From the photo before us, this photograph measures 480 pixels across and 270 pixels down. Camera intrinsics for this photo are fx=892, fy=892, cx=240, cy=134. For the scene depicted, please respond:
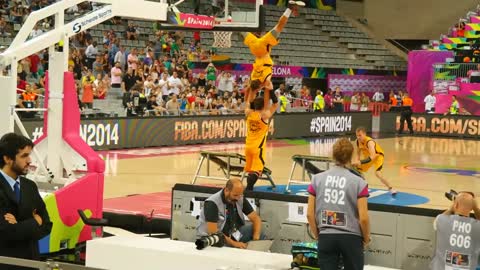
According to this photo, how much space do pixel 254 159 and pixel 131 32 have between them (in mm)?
19281

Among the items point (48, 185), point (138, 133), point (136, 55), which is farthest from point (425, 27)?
point (48, 185)

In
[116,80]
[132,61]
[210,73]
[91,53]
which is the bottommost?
[116,80]

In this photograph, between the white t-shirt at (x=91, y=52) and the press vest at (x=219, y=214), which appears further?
the white t-shirt at (x=91, y=52)

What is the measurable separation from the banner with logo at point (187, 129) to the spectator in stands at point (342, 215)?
15572 millimetres

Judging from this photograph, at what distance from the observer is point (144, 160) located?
22.3 meters

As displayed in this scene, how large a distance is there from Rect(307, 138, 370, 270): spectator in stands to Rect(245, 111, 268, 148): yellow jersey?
26.9 feet

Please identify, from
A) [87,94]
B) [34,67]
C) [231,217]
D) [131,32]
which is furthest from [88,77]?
[231,217]

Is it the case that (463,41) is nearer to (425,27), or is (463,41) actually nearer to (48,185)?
(425,27)

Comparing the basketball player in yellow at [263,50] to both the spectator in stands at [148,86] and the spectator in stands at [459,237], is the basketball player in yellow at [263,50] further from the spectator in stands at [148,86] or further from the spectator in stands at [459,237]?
the spectator in stands at [148,86]

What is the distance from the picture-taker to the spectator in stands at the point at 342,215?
293 inches

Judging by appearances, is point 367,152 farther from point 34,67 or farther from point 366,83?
point 366,83

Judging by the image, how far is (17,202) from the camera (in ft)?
20.5

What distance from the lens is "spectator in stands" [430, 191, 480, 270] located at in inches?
313

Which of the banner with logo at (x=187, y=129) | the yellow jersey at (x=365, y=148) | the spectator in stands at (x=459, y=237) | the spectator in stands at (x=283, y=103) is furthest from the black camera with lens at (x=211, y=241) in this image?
the spectator in stands at (x=283, y=103)
